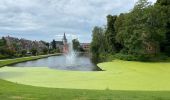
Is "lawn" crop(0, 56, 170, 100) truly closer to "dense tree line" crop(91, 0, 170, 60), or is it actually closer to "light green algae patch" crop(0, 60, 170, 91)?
"light green algae patch" crop(0, 60, 170, 91)

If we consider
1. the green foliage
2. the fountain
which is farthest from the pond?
the green foliage

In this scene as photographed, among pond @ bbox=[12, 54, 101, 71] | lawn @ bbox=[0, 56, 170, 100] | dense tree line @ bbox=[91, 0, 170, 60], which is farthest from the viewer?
dense tree line @ bbox=[91, 0, 170, 60]

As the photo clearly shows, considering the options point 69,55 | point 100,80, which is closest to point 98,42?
point 69,55

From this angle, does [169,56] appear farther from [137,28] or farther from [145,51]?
[137,28]

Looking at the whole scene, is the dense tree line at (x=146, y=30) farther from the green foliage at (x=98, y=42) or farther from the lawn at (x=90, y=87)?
the green foliage at (x=98, y=42)

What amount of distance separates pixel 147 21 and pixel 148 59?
19.0 ft

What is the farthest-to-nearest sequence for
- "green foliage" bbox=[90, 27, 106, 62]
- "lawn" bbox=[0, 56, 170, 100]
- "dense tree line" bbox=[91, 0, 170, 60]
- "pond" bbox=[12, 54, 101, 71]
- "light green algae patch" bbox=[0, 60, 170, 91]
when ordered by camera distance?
1. "green foliage" bbox=[90, 27, 106, 62]
2. "dense tree line" bbox=[91, 0, 170, 60]
3. "pond" bbox=[12, 54, 101, 71]
4. "light green algae patch" bbox=[0, 60, 170, 91]
5. "lawn" bbox=[0, 56, 170, 100]

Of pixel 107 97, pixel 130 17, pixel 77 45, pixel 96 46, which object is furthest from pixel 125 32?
pixel 77 45

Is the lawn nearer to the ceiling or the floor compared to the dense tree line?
nearer to the floor

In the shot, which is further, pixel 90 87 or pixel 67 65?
pixel 67 65

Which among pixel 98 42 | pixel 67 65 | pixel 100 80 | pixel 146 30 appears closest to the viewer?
pixel 100 80

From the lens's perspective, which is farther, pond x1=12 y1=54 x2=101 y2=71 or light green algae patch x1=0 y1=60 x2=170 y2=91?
pond x1=12 y1=54 x2=101 y2=71

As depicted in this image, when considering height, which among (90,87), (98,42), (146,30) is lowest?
(90,87)

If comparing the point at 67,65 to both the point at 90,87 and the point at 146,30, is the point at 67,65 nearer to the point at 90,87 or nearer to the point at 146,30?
the point at 146,30
